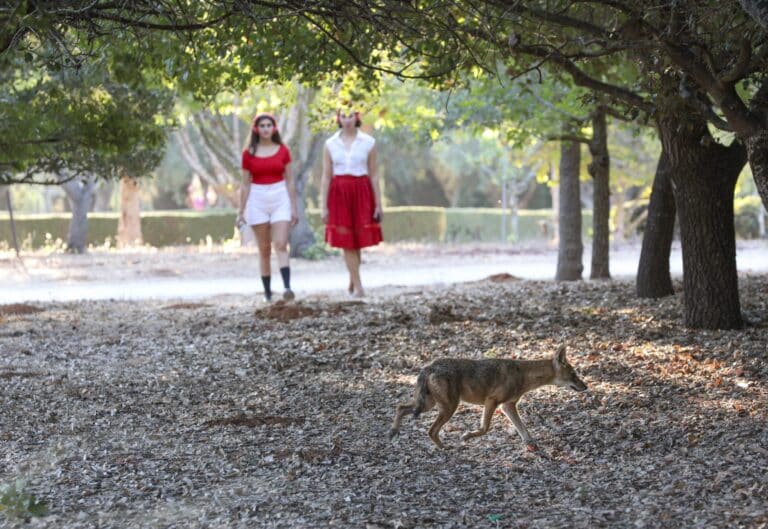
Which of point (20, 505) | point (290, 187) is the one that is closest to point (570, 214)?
point (290, 187)

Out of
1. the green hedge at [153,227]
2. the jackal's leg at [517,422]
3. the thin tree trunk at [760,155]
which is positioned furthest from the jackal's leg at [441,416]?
the green hedge at [153,227]

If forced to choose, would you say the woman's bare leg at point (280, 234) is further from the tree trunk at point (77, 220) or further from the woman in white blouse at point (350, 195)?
the tree trunk at point (77, 220)

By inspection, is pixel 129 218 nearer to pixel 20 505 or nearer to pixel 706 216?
pixel 706 216

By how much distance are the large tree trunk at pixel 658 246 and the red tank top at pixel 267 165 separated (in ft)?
13.1

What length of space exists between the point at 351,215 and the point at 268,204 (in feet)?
3.11

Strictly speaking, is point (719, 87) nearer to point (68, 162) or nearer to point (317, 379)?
point (317, 379)

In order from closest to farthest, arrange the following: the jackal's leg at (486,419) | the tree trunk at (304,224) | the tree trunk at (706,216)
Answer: the jackal's leg at (486,419) < the tree trunk at (706,216) < the tree trunk at (304,224)

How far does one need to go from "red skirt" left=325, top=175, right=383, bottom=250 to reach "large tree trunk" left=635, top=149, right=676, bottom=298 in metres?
3.02

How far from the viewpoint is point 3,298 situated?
1591 centimetres

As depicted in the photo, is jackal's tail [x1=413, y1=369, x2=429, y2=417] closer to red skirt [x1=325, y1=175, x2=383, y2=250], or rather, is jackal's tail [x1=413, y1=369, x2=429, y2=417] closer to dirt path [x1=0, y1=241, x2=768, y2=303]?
red skirt [x1=325, y1=175, x2=383, y2=250]

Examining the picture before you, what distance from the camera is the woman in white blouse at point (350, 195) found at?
41.1 feet

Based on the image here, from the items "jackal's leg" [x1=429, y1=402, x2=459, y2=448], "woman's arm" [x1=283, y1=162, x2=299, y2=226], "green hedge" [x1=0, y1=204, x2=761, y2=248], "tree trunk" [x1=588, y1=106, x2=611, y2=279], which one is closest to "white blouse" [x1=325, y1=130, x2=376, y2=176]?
"woman's arm" [x1=283, y1=162, x2=299, y2=226]

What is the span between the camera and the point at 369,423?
22.4 ft

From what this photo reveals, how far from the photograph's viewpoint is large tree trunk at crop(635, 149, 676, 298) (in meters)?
11.3
